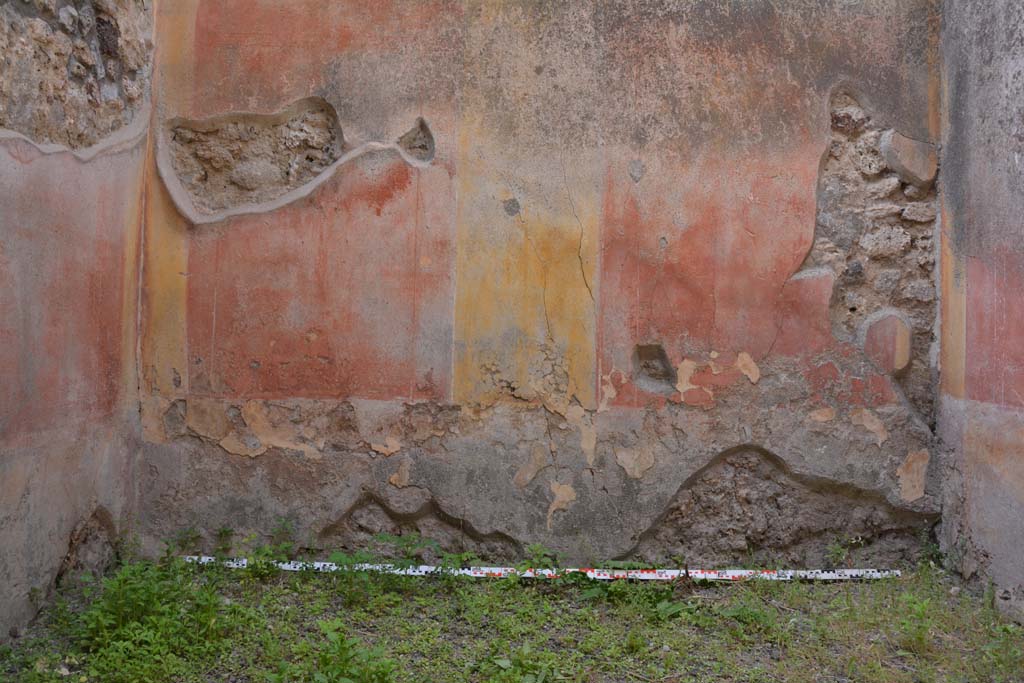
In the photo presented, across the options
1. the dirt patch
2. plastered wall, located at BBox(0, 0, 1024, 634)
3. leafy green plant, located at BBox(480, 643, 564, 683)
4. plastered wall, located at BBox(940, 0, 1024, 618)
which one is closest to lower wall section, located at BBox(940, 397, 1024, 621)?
plastered wall, located at BBox(940, 0, 1024, 618)

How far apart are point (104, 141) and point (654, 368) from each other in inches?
95.8

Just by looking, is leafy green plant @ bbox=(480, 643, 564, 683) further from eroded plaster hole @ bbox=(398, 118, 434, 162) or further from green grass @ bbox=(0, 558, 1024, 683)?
eroded plaster hole @ bbox=(398, 118, 434, 162)

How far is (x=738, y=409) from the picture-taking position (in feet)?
12.4

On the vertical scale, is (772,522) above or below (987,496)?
below

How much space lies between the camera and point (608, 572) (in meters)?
3.60

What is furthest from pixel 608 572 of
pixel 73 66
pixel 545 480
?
pixel 73 66

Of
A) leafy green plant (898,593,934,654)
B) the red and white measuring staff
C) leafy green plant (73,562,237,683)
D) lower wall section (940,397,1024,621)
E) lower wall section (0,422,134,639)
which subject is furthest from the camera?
the red and white measuring staff

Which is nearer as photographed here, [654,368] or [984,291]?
[984,291]

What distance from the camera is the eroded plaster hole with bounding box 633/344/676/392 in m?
3.81

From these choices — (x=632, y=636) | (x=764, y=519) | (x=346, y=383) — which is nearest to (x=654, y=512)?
A: (x=764, y=519)

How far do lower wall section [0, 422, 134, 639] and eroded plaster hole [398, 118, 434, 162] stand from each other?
1.68 metres

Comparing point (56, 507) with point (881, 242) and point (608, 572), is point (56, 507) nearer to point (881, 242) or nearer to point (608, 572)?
point (608, 572)

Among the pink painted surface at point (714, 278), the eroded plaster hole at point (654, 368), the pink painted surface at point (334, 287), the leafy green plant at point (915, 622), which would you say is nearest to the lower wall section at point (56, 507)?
the pink painted surface at point (334, 287)

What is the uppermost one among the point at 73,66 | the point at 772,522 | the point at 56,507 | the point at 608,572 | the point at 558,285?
the point at 73,66
